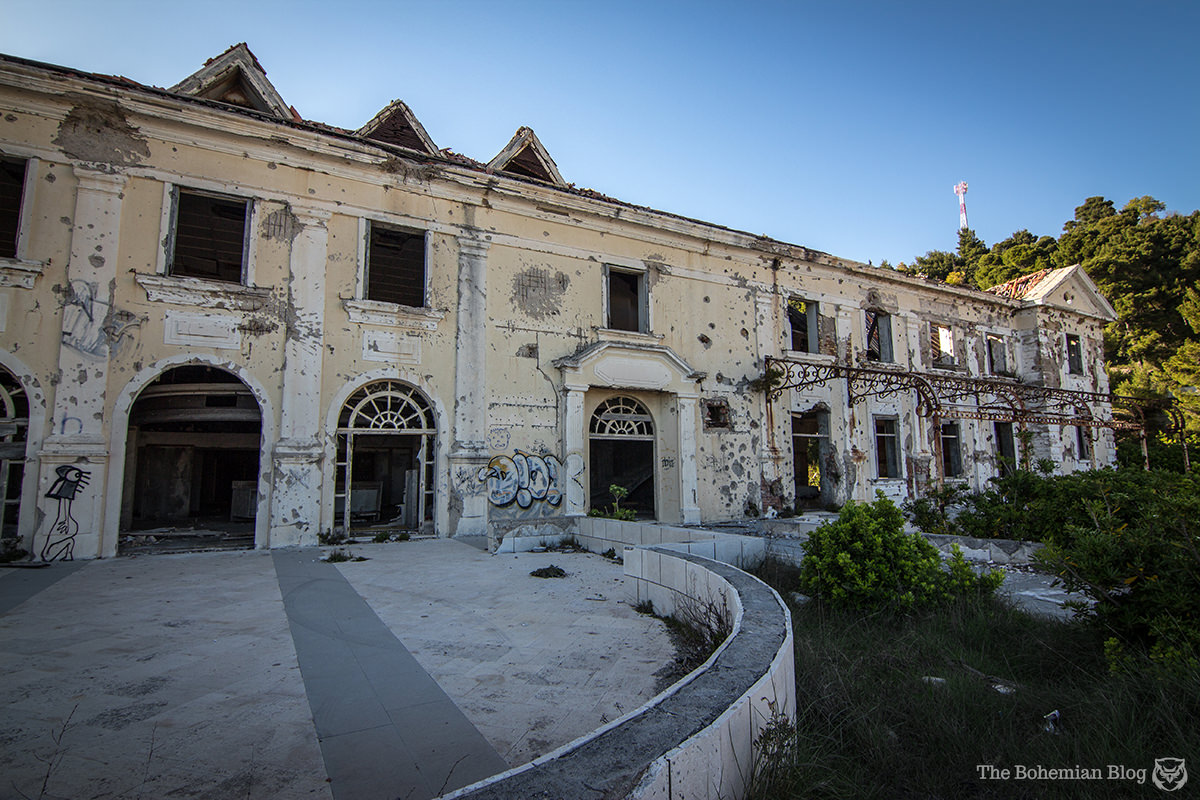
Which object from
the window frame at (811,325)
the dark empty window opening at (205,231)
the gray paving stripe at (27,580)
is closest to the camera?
the gray paving stripe at (27,580)

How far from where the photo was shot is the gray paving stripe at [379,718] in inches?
96.1

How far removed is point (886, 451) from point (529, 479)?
10.9 metres

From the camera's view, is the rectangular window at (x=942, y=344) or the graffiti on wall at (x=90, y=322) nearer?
the graffiti on wall at (x=90, y=322)

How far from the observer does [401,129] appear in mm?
11414

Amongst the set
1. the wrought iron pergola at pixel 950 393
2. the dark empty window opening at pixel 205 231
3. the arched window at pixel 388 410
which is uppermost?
the dark empty window opening at pixel 205 231

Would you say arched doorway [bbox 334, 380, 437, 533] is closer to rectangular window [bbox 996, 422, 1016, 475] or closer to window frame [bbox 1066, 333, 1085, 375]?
rectangular window [bbox 996, 422, 1016, 475]

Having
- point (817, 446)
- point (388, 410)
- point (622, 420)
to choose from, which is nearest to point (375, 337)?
point (388, 410)

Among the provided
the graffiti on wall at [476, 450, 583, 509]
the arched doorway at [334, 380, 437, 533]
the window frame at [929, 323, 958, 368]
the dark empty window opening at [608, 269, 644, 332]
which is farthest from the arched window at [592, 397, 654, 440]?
the window frame at [929, 323, 958, 368]

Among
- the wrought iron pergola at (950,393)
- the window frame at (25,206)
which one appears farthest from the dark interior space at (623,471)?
the window frame at (25,206)

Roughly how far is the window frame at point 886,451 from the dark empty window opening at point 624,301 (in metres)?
7.53

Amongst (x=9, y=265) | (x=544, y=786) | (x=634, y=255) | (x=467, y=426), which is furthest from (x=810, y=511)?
(x=9, y=265)

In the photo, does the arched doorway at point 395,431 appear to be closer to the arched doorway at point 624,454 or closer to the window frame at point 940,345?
the arched doorway at point 624,454

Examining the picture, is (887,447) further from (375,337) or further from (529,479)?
(375,337)

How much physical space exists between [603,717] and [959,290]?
19.3 meters
